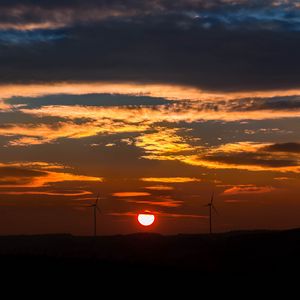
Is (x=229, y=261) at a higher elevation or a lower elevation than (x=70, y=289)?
higher

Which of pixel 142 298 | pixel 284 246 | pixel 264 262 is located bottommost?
pixel 142 298

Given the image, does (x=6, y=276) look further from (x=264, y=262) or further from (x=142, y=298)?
(x=264, y=262)

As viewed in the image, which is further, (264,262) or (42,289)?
(264,262)

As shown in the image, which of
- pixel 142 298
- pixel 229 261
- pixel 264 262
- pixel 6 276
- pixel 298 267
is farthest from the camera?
pixel 229 261

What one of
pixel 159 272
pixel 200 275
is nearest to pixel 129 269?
pixel 159 272

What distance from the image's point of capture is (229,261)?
5413 inches

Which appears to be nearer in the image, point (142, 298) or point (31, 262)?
point (142, 298)

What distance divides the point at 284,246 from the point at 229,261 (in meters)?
17.6

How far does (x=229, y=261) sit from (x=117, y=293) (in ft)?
268

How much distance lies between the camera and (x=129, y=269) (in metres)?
74.4

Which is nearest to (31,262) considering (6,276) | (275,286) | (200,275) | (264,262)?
(6,276)

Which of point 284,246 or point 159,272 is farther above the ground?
point 284,246

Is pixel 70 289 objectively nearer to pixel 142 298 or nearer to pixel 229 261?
pixel 142 298

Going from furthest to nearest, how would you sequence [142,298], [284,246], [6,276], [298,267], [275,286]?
[284,246]
[298,267]
[275,286]
[6,276]
[142,298]
